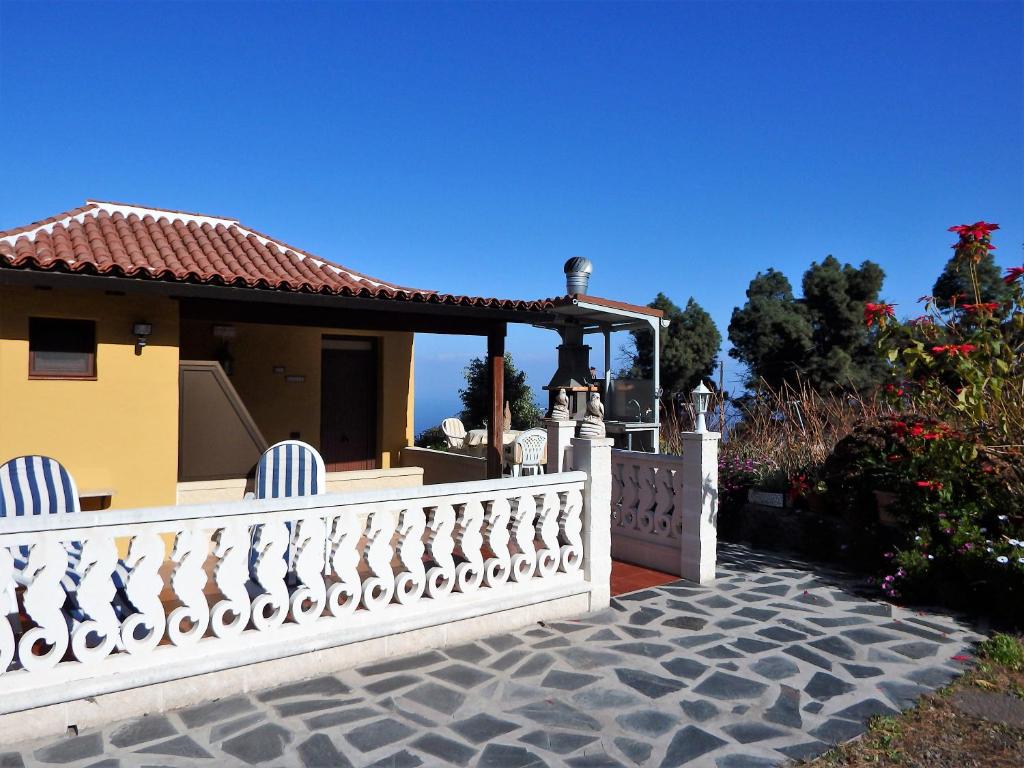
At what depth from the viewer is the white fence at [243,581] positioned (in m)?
3.13

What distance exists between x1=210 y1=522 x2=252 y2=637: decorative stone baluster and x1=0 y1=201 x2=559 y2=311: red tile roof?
327cm

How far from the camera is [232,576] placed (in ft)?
11.9

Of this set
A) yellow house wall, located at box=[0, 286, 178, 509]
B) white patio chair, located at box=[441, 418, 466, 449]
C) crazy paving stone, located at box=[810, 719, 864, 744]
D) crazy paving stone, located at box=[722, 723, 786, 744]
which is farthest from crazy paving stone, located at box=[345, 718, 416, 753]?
white patio chair, located at box=[441, 418, 466, 449]

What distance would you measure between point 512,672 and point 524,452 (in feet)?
19.4

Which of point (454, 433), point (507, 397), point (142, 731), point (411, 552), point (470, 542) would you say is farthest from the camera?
point (507, 397)

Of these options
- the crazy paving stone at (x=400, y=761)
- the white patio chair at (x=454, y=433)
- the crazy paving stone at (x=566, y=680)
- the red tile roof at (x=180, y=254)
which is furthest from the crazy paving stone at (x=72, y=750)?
the white patio chair at (x=454, y=433)

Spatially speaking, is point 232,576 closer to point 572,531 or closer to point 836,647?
point 572,531

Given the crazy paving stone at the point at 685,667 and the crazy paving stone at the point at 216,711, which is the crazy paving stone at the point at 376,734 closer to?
the crazy paving stone at the point at 216,711

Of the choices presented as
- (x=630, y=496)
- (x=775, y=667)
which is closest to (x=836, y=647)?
(x=775, y=667)

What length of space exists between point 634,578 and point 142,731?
417 centimetres

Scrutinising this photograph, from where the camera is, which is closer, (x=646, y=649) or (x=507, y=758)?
(x=507, y=758)

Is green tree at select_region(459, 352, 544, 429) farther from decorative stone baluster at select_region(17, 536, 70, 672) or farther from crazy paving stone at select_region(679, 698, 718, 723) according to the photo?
decorative stone baluster at select_region(17, 536, 70, 672)

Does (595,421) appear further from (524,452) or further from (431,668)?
(524,452)

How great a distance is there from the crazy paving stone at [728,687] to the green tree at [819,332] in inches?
634
